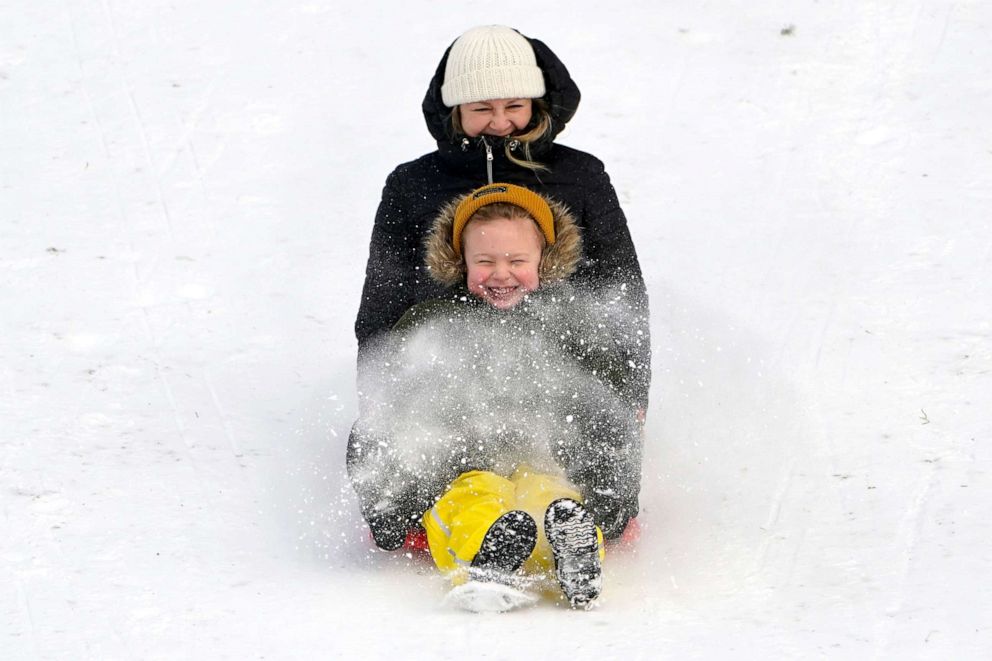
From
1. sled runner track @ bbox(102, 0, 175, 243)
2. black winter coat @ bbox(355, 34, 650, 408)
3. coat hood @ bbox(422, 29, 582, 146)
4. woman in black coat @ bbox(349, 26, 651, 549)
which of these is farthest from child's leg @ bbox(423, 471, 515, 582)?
sled runner track @ bbox(102, 0, 175, 243)

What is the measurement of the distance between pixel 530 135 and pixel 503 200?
0.31 m

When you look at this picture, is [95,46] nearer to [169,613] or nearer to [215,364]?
[215,364]

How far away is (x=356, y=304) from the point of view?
458cm

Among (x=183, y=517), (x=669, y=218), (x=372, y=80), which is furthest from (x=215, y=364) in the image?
(x=372, y=80)

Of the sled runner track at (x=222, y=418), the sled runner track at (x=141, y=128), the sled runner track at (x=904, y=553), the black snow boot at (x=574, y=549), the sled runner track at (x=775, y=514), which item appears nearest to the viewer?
the sled runner track at (x=904, y=553)

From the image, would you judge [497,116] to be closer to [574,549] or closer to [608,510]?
[608,510]

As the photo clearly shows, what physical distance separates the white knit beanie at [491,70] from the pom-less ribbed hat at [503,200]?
272 millimetres

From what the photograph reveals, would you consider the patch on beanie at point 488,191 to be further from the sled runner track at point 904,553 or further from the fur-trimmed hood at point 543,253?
the sled runner track at point 904,553

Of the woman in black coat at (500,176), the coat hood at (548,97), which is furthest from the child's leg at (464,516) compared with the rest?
the coat hood at (548,97)

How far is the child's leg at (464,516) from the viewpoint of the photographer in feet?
9.48

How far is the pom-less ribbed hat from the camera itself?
10.4 feet

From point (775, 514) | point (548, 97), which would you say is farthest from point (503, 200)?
point (775, 514)

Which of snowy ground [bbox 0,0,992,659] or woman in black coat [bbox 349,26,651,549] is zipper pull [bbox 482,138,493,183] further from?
snowy ground [bbox 0,0,992,659]

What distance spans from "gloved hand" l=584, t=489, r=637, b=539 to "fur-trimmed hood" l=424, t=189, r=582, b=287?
456mm
